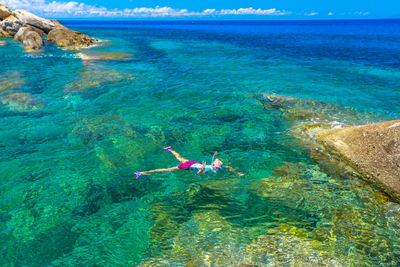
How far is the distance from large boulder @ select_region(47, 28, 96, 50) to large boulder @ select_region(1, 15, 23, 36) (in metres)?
10.6

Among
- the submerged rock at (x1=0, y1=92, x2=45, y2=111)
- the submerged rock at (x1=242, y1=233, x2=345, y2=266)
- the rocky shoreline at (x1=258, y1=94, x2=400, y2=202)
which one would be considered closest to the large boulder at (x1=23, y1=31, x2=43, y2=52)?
the submerged rock at (x1=0, y1=92, x2=45, y2=111)

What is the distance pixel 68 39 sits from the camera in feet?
131

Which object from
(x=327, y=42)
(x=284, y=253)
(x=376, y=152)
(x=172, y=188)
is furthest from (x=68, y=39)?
(x=327, y=42)

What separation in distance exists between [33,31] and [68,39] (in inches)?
240

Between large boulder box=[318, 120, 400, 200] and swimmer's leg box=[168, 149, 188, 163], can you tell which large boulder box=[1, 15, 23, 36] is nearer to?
swimmer's leg box=[168, 149, 188, 163]

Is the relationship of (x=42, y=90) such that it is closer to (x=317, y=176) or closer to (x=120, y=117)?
(x=120, y=117)

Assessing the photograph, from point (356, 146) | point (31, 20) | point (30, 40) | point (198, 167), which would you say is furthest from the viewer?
point (31, 20)

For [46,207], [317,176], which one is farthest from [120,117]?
[317,176]

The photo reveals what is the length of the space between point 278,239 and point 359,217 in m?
2.72

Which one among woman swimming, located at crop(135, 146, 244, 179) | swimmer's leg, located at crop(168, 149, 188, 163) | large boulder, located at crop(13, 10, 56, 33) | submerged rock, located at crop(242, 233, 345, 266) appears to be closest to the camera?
submerged rock, located at crop(242, 233, 345, 266)

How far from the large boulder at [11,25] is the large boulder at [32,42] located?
11.6 meters

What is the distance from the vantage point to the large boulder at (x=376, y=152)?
7962mm

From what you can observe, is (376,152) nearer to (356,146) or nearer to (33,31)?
(356,146)

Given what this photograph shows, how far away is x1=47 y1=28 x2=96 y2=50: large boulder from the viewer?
1566 inches
